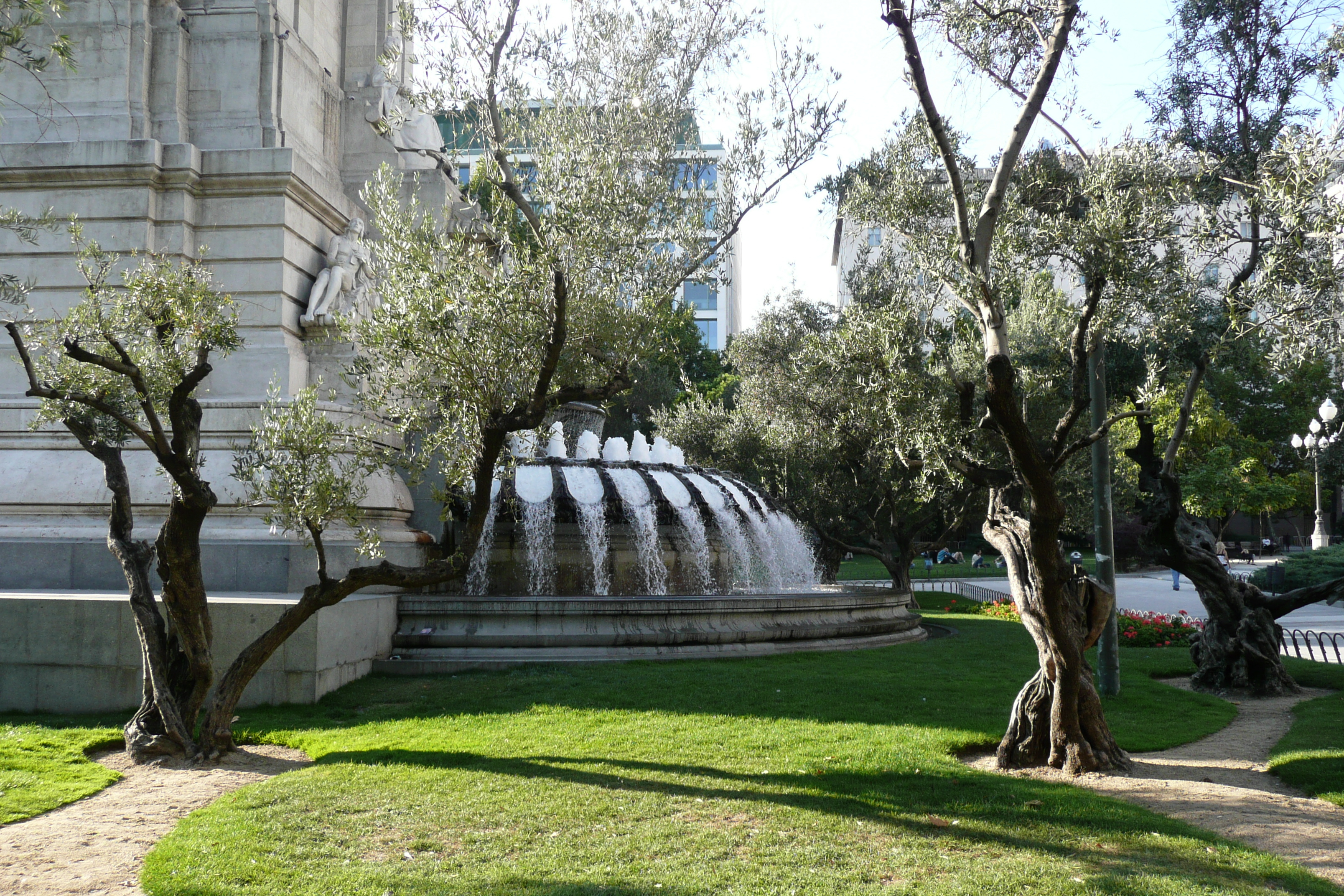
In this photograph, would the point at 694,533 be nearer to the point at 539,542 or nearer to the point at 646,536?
the point at 646,536

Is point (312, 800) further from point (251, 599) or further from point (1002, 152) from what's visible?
point (1002, 152)

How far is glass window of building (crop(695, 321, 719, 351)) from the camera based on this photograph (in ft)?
208

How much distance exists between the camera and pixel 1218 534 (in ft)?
150

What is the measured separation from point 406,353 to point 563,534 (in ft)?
19.1

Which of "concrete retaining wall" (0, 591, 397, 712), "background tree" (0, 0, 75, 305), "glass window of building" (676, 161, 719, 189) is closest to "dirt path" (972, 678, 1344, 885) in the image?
"concrete retaining wall" (0, 591, 397, 712)

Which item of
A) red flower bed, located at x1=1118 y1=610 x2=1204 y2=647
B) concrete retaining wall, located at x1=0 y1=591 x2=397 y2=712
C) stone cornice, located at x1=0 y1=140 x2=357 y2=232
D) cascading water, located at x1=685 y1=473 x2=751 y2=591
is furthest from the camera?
red flower bed, located at x1=1118 y1=610 x2=1204 y2=647

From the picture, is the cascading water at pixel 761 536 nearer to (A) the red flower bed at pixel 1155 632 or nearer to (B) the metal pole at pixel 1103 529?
(A) the red flower bed at pixel 1155 632

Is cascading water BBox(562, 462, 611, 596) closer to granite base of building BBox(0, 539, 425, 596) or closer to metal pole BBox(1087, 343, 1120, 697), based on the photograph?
granite base of building BBox(0, 539, 425, 596)

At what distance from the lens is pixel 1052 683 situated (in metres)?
7.37

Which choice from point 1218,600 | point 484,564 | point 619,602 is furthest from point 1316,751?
point 484,564

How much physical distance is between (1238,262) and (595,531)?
868cm

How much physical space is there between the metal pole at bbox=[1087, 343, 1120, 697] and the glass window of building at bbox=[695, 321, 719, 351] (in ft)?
172

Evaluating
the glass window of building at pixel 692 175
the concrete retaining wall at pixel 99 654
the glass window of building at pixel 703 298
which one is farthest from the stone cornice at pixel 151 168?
the glass window of building at pixel 703 298

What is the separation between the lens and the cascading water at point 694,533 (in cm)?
1441
